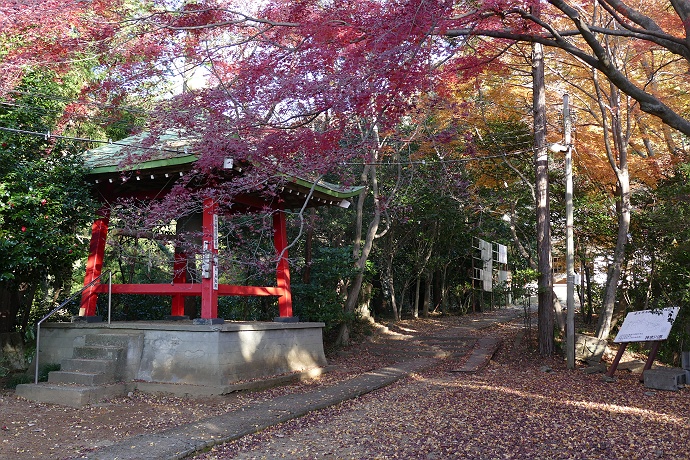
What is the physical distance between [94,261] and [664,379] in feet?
32.0

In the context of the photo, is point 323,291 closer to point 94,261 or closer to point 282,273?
point 282,273

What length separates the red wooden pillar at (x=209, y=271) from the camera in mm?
9188

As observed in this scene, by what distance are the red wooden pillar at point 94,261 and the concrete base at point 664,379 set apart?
31.0 ft

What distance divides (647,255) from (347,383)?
25.8ft

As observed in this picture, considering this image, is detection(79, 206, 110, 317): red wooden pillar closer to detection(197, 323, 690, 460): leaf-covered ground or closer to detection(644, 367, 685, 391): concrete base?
detection(197, 323, 690, 460): leaf-covered ground

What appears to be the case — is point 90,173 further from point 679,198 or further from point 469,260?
point 469,260

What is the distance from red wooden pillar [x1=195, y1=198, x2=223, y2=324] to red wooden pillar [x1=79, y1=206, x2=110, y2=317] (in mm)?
2108

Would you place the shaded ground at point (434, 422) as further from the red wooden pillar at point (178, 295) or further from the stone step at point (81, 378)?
the red wooden pillar at point (178, 295)

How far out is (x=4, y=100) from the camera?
9172 millimetres

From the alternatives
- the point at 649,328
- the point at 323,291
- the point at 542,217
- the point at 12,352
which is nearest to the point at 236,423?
the point at 12,352

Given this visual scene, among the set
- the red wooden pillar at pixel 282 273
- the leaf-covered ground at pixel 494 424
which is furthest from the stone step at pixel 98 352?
the leaf-covered ground at pixel 494 424

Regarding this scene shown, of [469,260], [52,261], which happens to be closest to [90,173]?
[52,261]

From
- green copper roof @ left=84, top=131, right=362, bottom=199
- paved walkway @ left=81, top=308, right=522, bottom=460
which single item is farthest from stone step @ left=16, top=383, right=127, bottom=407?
green copper roof @ left=84, top=131, right=362, bottom=199

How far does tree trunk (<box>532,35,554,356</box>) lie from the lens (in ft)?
40.2
